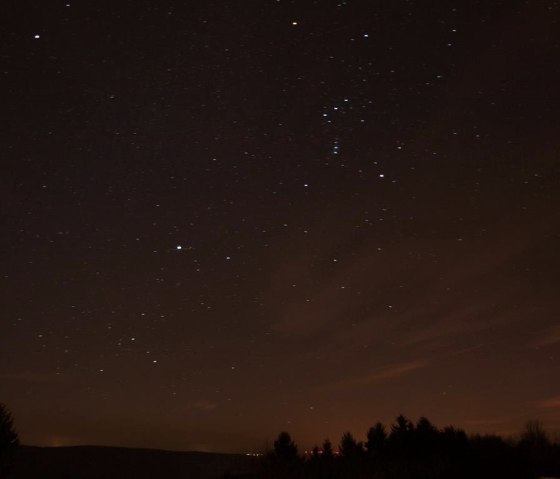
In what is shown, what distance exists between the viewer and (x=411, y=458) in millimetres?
32312

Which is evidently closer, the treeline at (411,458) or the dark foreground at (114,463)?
the treeline at (411,458)

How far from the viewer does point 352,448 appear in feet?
118

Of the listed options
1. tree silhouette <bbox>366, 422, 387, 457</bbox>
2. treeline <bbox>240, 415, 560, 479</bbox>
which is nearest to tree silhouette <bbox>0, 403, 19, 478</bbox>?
treeline <bbox>240, 415, 560, 479</bbox>

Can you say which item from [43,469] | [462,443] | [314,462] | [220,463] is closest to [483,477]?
[314,462]

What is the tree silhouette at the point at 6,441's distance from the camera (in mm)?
29500

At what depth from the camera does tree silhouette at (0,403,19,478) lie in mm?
29500

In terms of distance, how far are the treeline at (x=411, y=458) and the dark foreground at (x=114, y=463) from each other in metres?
42.5

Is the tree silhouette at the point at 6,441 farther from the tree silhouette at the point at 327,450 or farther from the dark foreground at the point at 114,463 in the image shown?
the dark foreground at the point at 114,463

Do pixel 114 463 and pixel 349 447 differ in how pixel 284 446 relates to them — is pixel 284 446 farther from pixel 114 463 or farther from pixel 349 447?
pixel 114 463

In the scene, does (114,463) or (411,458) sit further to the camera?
(114,463)

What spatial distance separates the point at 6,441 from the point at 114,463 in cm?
6210

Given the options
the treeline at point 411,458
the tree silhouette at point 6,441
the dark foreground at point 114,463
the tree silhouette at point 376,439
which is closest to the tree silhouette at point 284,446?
the treeline at point 411,458

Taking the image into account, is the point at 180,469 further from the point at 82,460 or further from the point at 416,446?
the point at 416,446

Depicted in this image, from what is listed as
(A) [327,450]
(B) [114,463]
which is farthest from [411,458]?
(B) [114,463]
